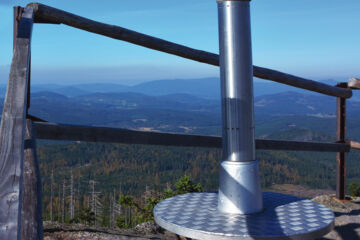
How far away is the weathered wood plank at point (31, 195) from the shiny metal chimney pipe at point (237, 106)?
781mm

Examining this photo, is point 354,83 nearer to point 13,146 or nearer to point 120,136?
point 120,136

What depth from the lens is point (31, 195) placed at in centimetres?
163

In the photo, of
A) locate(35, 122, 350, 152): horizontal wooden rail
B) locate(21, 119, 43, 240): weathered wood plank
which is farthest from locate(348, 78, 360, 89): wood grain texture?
locate(21, 119, 43, 240): weathered wood plank

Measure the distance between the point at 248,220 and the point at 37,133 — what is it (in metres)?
1.41

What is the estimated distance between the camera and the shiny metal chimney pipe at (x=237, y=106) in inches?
62.1

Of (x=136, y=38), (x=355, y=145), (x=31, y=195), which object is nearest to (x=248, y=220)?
(x=31, y=195)

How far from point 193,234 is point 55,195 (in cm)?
5569

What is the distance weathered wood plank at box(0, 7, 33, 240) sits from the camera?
81 centimetres

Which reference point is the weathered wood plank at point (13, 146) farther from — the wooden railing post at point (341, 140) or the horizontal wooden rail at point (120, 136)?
the wooden railing post at point (341, 140)

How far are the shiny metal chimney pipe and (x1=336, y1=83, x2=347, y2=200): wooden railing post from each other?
2835 mm

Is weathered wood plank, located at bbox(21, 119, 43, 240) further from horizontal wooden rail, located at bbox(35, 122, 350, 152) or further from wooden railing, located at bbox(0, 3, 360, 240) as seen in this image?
horizontal wooden rail, located at bbox(35, 122, 350, 152)

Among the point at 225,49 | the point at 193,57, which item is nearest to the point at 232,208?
the point at 225,49

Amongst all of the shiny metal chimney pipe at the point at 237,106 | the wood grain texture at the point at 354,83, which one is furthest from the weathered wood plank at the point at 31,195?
the wood grain texture at the point at 354,83

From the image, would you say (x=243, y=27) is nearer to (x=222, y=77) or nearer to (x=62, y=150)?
(x=222, y=77)
